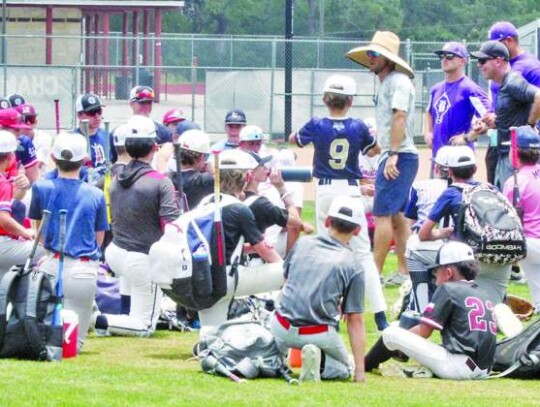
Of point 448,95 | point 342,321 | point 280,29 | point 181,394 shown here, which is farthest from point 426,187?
point 280,29

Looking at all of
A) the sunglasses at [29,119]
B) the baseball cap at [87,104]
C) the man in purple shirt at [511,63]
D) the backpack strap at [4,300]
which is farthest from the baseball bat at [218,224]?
the sunglasses at [29,119]

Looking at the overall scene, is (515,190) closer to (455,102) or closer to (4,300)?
(455,102)

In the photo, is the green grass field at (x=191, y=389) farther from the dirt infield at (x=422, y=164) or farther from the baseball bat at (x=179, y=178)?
the dirt infield at (x=422, y=164)

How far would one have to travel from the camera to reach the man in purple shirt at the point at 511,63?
1391 centimetres

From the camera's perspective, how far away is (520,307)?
→ 11.8 m

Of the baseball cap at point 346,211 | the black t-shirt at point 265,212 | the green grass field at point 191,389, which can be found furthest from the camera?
the black t-shirt at point 265,212

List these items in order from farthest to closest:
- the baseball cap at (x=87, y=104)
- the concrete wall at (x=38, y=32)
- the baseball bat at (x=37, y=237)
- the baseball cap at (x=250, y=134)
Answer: the concrete wall at (x=38, y=32) < the baseball cap at (x=87, y=104) < the baseball cap at (x=250, y=134) < the baseball bat at (x=37, y=237)

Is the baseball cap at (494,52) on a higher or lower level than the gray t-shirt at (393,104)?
higher

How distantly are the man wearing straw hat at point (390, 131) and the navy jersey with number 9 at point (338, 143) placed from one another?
0.25 m

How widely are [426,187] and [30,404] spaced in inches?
196

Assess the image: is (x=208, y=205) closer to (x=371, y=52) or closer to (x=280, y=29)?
(x=371, y=52)

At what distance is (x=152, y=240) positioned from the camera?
1084 cm

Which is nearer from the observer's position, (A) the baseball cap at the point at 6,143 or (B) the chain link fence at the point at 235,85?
(A) the baseball cap at the point at 6,143

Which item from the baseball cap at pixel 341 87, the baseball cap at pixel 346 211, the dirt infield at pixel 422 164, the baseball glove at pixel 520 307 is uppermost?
the baseball cap at pixel 341 87
